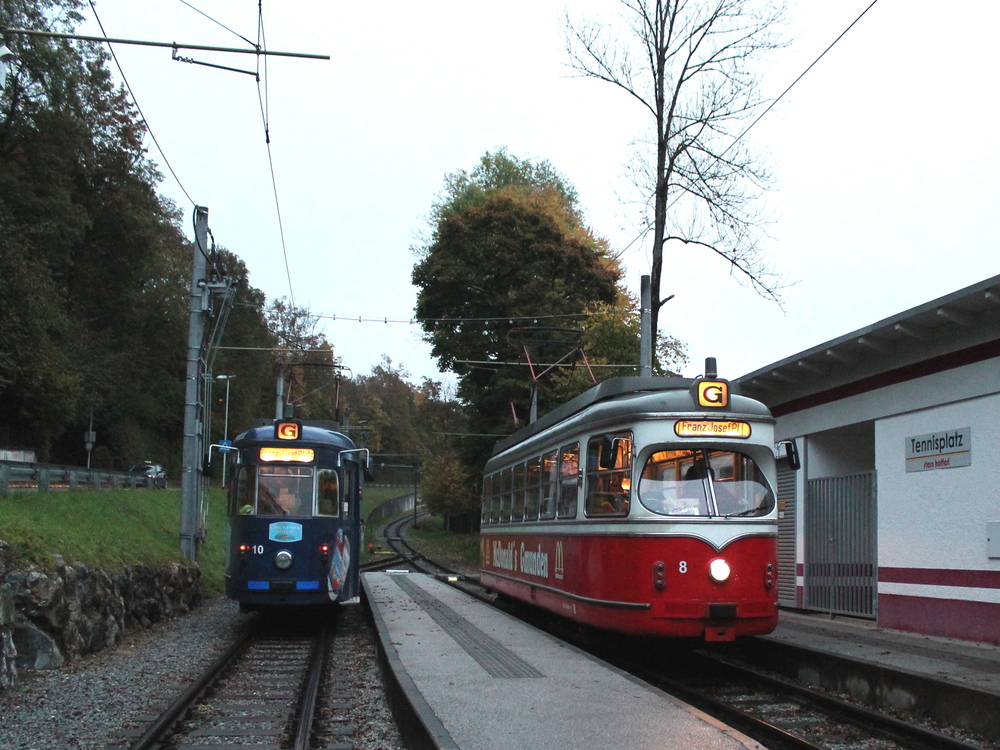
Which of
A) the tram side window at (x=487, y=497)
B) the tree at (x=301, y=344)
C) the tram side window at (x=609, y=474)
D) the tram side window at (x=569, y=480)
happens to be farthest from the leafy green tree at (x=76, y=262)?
the tram side window at (x=609, y=474)

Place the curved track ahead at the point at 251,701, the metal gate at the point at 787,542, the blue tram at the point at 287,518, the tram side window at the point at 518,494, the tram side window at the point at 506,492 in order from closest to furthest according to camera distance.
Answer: the curved track ahead at the point at 251,701 < the blue tram at the point at 287,518 < the tram side window at the point at 518,494 < the tram side window at the point at 506,492 < the metal gate at the point at 787,542

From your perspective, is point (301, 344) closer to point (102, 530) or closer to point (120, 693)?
point (102, 530)

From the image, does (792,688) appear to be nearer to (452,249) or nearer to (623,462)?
(623,462)

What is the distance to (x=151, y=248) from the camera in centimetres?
5097

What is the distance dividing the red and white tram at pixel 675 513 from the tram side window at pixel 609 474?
0.01m

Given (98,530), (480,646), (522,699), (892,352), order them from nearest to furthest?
(522,699) < (480,646) < (892,352) < (98,530)

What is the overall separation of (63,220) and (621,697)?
38.3m

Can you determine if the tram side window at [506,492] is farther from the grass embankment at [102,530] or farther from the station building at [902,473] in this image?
the grass embankment at [102,530]

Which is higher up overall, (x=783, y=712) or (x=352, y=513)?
(x=352, y=513)

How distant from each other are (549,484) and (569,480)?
4.01ft

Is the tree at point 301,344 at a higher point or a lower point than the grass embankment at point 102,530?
higher

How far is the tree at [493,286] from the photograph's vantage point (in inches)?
1601

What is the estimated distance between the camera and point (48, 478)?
2095cm

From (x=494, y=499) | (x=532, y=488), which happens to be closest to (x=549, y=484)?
(x=532, y=488)
